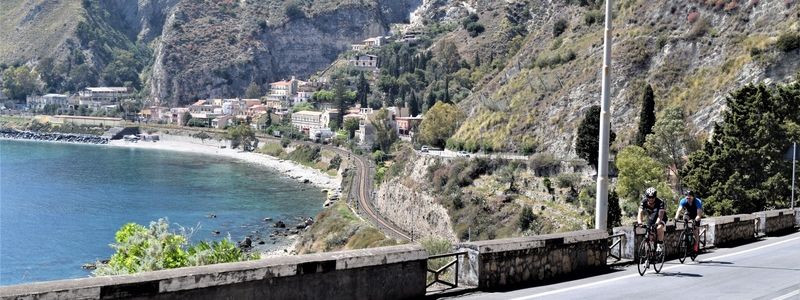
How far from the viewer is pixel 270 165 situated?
379 feet

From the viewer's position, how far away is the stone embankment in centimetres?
15625

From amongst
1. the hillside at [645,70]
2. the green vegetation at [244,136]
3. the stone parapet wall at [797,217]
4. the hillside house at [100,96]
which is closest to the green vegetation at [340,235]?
the hillside at [645,70]

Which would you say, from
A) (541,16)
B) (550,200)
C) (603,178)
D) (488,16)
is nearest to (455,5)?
(488,16)

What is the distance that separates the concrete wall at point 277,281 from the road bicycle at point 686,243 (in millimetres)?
6015

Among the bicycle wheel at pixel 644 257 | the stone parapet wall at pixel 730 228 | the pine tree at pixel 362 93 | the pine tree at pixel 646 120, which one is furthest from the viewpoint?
the pine tree at pixel 362 93

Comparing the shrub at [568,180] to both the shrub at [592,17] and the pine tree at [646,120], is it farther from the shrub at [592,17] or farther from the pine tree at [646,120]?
the shrub at [592,17]

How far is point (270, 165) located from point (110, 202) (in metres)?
37.5

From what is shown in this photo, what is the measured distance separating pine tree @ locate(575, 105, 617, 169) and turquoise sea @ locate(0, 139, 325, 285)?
25167 mm

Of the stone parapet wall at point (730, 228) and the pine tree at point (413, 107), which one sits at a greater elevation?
the pine tree at point (413, 107)

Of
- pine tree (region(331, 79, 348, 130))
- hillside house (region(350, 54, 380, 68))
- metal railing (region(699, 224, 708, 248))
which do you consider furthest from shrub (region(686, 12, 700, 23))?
hillside house (region(350, 54, 380, 68))

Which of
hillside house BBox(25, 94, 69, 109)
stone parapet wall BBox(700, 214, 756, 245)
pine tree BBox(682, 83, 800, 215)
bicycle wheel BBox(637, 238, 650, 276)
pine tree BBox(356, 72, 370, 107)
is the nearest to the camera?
bicycle wheel BBox(637, 238, 650, 276)

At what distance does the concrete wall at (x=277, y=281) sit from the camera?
6777 mm

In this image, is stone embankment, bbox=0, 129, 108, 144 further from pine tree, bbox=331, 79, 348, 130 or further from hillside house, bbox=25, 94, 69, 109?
pine tree, bbox=331, 79, 348, 130

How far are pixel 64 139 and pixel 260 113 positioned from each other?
43.8m
